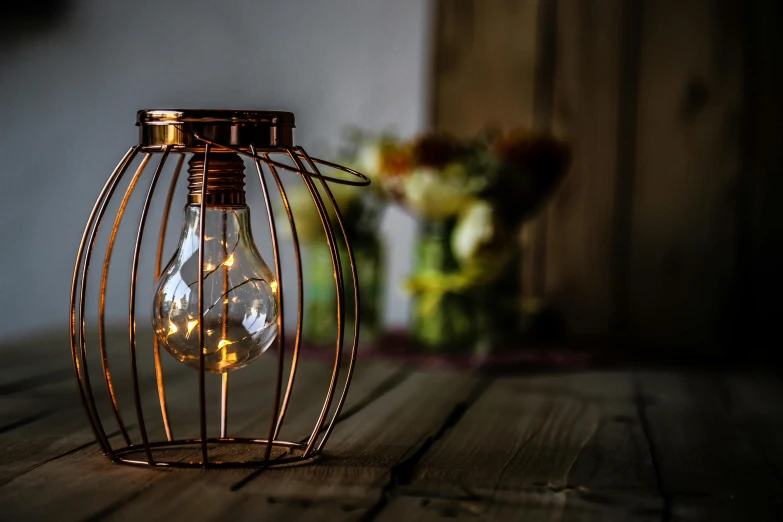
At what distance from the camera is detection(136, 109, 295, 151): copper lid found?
0.72 meters

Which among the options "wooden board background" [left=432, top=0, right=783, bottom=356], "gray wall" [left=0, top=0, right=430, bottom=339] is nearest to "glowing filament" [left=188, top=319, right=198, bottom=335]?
"wooden board background" [left=432, top=0, right=783, bottom=356]

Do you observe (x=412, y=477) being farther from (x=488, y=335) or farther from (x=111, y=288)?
(x=111, y=288)

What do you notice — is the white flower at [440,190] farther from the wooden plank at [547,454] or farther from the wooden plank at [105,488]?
the wooden plank at [105,488]

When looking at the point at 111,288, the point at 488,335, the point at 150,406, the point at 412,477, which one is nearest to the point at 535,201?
the point at 488,335

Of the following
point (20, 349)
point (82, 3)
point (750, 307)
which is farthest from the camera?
point (82, 3)

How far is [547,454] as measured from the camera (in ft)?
2.84

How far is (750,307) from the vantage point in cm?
182

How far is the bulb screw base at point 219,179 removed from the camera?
743 millimetres

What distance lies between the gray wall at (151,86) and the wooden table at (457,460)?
94 centimetres

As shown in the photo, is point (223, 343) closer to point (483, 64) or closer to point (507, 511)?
point (507, 511)

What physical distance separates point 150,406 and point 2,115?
4.63ft

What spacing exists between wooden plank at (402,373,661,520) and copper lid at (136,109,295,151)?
29 cm

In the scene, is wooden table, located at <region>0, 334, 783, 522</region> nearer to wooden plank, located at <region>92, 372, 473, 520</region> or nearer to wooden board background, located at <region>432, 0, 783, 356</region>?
wooden plank, located at <region>92, 372, 473, 520</region>

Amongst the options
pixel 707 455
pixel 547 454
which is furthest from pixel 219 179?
pixel 707 455
